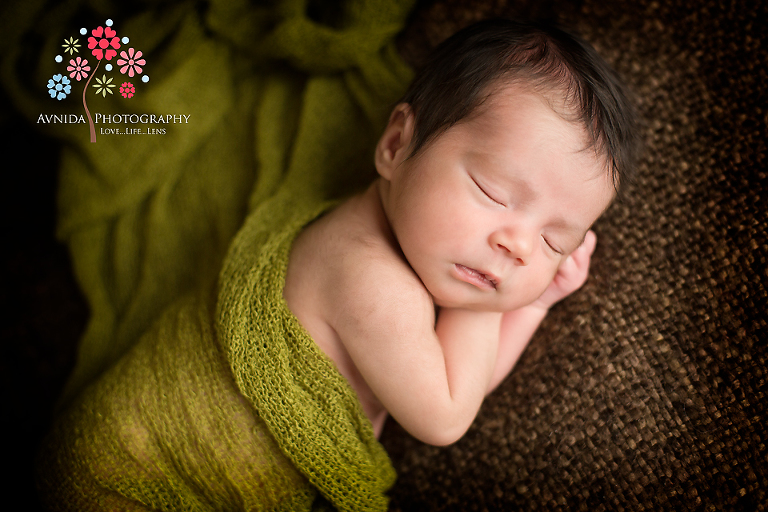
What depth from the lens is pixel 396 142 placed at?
0.95m

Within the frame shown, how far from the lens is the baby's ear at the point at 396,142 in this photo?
0.91 m

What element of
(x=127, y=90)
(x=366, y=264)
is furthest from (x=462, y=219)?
(x=127, y=90)

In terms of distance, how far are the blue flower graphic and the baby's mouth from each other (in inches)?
39.7

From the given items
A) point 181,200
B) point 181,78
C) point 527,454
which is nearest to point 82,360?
point 181,200

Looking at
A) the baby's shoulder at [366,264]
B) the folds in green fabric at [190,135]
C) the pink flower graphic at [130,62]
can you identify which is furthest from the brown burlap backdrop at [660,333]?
the pink flower graphic at [130,62]

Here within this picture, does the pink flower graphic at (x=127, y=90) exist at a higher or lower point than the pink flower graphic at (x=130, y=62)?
lower

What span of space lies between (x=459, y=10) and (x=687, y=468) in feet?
3.39

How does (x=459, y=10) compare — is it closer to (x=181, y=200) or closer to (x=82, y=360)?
(x=181, y=200)

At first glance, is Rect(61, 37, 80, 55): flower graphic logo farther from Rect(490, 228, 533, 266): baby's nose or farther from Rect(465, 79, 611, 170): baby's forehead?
Rect(490, 228, 533, 266): baby's nose

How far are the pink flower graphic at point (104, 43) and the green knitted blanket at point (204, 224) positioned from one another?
33mm

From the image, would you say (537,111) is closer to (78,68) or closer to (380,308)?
(380,308)

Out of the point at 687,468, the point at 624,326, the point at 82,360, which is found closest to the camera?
the point at 687,468

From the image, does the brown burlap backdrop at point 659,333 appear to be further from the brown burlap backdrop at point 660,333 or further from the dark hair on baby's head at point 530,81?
the dark hair on baby's head at point 530,81

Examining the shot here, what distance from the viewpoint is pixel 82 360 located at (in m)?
1.16
